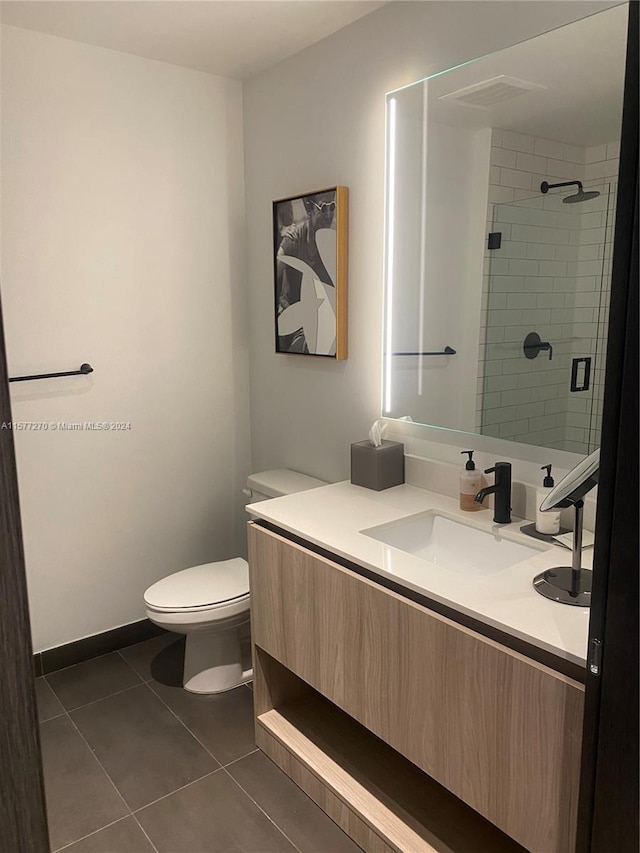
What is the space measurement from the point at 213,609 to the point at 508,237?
1529mm

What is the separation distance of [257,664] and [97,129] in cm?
195

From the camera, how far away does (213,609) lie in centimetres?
227

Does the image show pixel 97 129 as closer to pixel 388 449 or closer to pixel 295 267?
pixel 295 267

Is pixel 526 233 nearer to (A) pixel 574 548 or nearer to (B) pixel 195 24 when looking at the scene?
(A) pixel 574 548

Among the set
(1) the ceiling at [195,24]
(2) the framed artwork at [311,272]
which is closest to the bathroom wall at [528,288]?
(2) the framed artwork at [311,272]

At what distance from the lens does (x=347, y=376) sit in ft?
7.95

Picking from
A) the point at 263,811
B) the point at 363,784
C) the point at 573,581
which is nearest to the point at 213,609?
the point at 263,811

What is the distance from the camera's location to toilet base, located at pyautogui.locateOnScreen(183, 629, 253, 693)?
2.44 meters

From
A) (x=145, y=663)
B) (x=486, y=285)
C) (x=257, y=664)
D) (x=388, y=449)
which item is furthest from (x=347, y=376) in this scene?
(x=145, y=663)

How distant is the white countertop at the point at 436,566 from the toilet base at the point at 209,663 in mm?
710

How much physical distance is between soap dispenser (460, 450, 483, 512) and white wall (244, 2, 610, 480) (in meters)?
0.47

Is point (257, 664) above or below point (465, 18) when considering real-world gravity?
below

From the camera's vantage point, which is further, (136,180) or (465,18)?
(136,180)

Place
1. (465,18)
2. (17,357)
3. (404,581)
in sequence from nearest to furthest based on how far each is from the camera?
(404,581), (465,18), (17,357)
